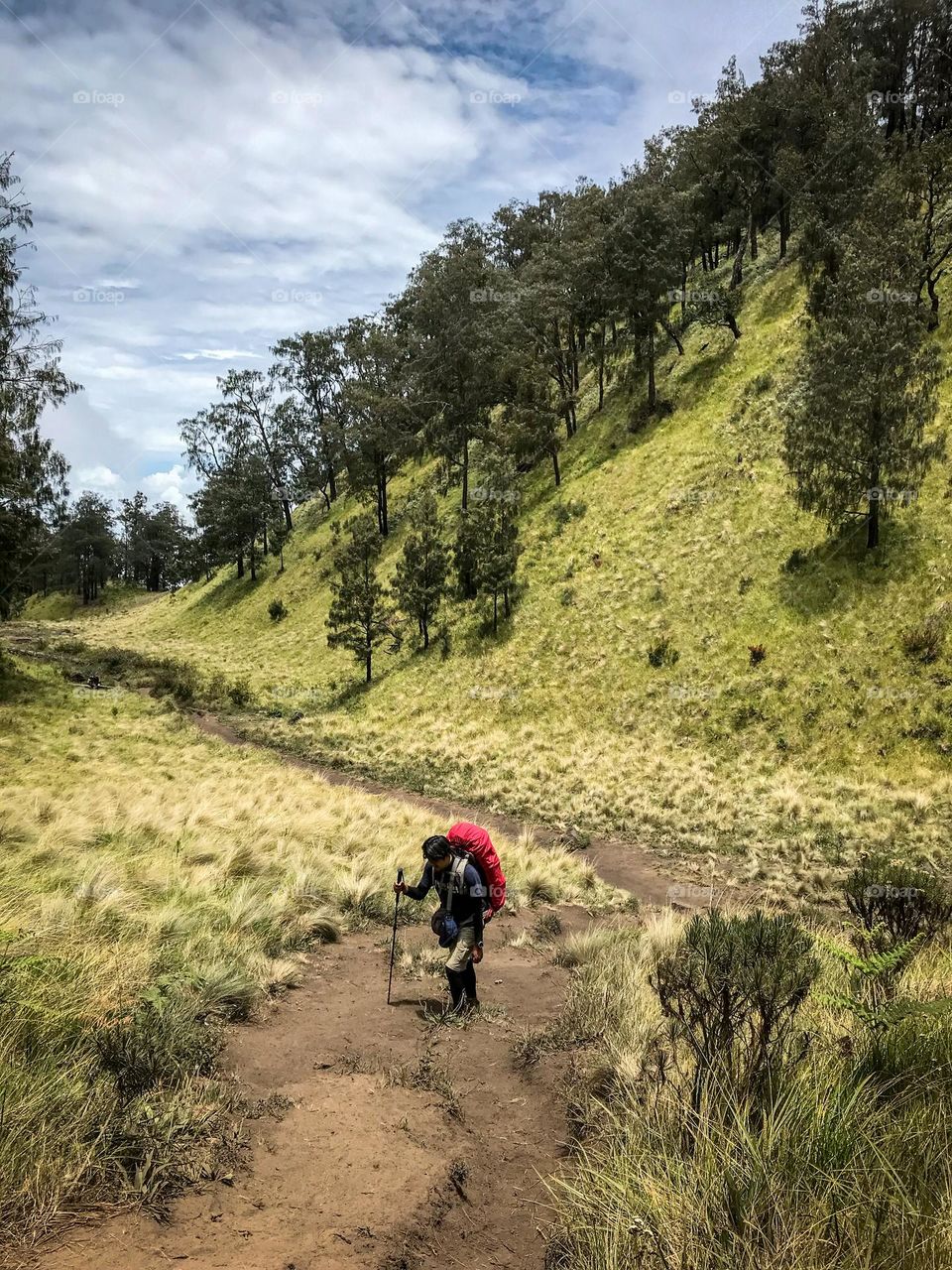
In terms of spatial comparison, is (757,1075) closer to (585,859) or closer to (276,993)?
(276,993)

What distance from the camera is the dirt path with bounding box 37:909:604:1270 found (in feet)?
11.4

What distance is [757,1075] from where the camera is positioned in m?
4.05

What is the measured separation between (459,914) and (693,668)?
18530 mm

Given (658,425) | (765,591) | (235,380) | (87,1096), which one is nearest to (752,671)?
(765,591)

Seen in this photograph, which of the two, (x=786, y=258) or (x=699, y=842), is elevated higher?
(x=786, y=258)

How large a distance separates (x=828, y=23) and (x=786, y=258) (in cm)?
2120

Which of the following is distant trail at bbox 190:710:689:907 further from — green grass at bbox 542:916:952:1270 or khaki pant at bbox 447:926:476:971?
green grass at bbox 542:916:952:1270

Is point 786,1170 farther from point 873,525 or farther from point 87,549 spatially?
point 87,549

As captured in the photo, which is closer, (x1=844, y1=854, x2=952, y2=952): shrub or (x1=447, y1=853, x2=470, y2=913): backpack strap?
(x1=447, y1=853, x2=470, y2=913): backpack strap

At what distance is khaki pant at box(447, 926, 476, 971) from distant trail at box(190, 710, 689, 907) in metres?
7.31

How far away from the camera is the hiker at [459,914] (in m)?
6.87

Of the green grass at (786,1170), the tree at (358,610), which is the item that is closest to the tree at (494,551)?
the tree at (358,610)

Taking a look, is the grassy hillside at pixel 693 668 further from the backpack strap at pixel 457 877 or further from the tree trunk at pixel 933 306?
the backpack strap at pixel 457 877

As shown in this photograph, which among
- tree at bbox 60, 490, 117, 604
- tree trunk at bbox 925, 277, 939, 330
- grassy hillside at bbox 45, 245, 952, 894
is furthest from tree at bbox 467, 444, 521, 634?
tree at bbox 60, 490, 117, 604
